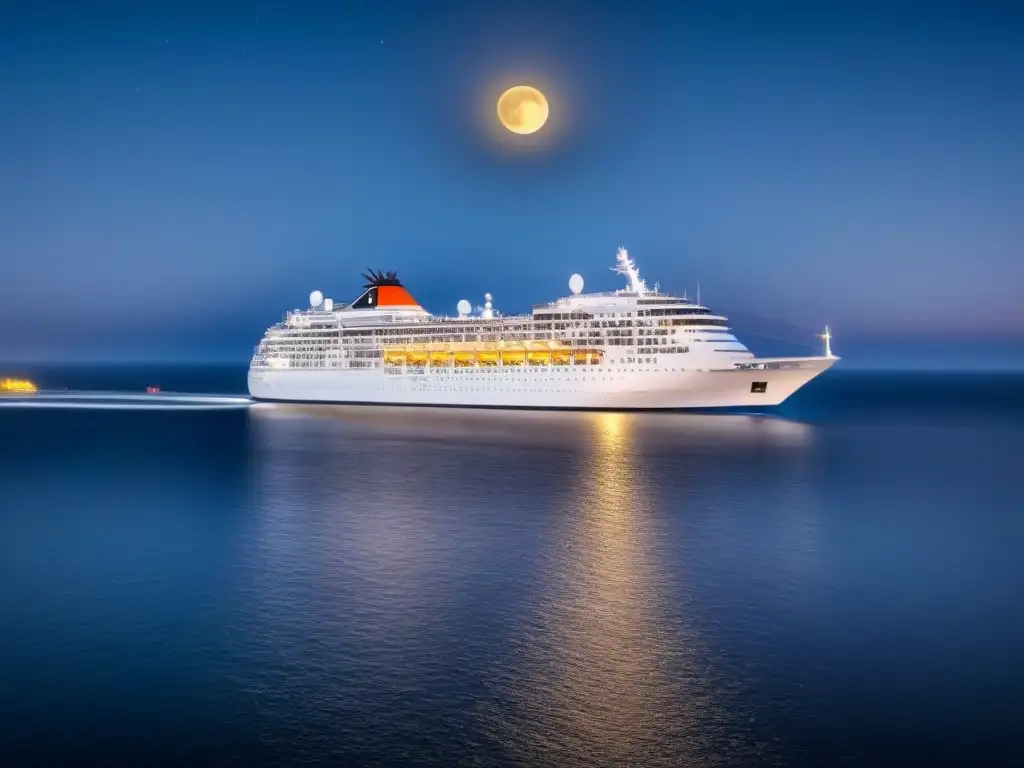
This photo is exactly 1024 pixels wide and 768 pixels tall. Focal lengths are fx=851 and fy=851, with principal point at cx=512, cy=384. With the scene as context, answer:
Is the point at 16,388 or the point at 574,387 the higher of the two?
the point at 16,388

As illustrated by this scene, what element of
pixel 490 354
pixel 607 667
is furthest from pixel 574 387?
pixel 607 667

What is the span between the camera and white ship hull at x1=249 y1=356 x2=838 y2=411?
216ft

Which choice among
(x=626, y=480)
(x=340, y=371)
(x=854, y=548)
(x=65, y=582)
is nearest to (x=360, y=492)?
(x=626, y=480)

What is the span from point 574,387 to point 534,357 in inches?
214

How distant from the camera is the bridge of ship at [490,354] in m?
70.6

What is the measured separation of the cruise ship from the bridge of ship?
108 mm

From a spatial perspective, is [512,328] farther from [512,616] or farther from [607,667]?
[607,667]

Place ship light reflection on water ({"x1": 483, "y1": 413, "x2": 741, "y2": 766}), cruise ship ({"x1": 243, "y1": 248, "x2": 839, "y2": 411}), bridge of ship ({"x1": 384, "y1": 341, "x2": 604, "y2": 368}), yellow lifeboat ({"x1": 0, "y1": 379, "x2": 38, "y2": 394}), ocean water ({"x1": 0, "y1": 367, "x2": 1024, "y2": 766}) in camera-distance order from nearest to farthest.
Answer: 1. ship light reflection on water ({"x1": 483, "y1": 413, "x2": 741, "y2": 766})
2. ocean water ({"x1": 0, "y1": 367, "x2": 1024, "y2": 766})
3. cruise ship ({"x1": 243, "y1": 248, "x2": 839, "y2": 411})
4. bridge of ship ({"x1": 384, "y1": 341, "x2": 604, "y2": 368})
5. yellow lifeboat ({"x1": 0, "y1": 379, "x2": 38, "y2": 394})

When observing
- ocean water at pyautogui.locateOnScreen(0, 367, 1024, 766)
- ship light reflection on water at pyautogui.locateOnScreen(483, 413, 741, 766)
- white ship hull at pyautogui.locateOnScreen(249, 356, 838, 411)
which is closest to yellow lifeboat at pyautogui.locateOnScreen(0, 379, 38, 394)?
white ship hull at pyautogui.locateOnScreen(249, 356, 838, 411)

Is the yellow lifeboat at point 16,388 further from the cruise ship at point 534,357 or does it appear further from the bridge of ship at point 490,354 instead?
the bridge of ship at point 490,354

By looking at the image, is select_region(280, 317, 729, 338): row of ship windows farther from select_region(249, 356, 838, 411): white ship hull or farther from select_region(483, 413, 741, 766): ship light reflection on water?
select_region(483, 413, 741, 766): ship light reflection on water

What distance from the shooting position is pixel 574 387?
70.1 meters

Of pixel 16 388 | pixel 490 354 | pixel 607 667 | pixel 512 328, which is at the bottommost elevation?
pixel 607 667

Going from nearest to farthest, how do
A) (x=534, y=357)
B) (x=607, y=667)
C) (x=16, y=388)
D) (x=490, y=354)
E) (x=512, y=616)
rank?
(x=607, y=667), (x=512, y=616), (x=534, y=357), (x=490, y=354), (x=16, y=388)
